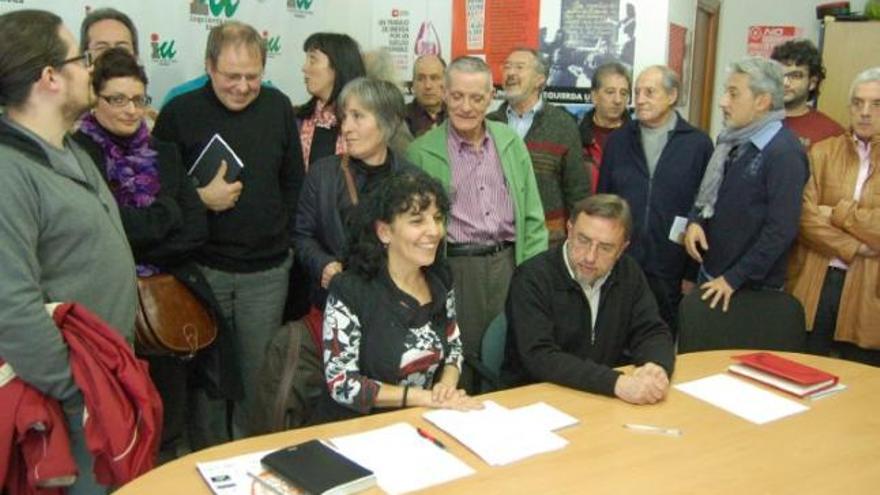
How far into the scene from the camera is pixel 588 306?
2402 mm

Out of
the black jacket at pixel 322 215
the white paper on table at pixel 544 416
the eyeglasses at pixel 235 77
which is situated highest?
the eyeglasses at pixel 235 77

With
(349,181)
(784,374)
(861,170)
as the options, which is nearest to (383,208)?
(349,181)

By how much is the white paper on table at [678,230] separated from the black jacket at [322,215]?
1.20m

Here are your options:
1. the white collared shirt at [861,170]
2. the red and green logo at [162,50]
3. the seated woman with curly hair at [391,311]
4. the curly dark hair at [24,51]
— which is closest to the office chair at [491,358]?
the seated woman with curly hair at [391,311]

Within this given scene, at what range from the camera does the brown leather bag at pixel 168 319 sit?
2398 millimetres

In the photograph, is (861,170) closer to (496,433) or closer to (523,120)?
(523,120)

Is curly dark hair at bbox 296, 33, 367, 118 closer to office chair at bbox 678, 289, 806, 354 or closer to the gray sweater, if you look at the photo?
the gray sweater

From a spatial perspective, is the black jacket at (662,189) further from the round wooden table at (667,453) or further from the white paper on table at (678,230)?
the round wooden table at (667,453)

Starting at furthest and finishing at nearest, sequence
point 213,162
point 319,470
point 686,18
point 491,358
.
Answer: point 686,18
point 213,162
point 491,358
point 319,470

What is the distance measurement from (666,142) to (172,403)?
87.1 inches

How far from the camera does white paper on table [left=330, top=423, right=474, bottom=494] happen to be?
1.59m

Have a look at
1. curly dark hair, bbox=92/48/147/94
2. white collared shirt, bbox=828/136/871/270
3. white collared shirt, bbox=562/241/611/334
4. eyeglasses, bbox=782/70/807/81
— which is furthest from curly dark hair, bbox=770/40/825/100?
curly dark hair, bbox=92/48/147/94

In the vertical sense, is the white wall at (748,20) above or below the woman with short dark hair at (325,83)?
above

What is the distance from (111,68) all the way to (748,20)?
5243mm
